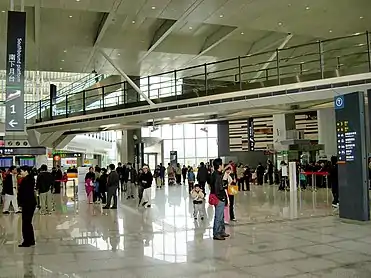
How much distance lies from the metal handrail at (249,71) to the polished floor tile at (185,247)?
175 inches

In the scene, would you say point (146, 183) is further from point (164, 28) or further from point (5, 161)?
point (5, 161)

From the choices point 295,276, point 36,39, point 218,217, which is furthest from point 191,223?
point 36,39

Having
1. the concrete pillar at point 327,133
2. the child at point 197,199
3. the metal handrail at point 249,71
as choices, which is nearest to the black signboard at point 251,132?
the concrete pillar at point 327,133

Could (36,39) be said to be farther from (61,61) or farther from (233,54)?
(233,54)

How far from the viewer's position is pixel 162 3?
1530 centimetres

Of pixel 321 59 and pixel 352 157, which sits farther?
Answer: pixel 321 59

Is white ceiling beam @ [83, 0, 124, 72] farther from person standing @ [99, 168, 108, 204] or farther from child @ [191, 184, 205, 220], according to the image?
child @ [191, 184, 205, 220]

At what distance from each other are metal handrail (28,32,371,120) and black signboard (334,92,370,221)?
2697 millimetres

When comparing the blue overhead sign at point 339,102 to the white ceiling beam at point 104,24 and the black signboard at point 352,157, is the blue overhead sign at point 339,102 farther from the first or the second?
the white ceiling beam at point 104,24

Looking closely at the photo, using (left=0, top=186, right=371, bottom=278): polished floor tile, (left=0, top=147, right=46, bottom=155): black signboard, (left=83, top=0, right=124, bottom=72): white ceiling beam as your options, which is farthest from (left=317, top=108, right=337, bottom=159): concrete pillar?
(left=0, top=147, right=46, bottom=155): black signboard

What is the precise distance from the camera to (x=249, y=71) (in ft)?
50.0

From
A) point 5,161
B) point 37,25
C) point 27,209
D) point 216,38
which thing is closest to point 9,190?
point 27,209

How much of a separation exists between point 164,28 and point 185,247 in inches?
567

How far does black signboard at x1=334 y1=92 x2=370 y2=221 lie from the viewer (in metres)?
9.96
